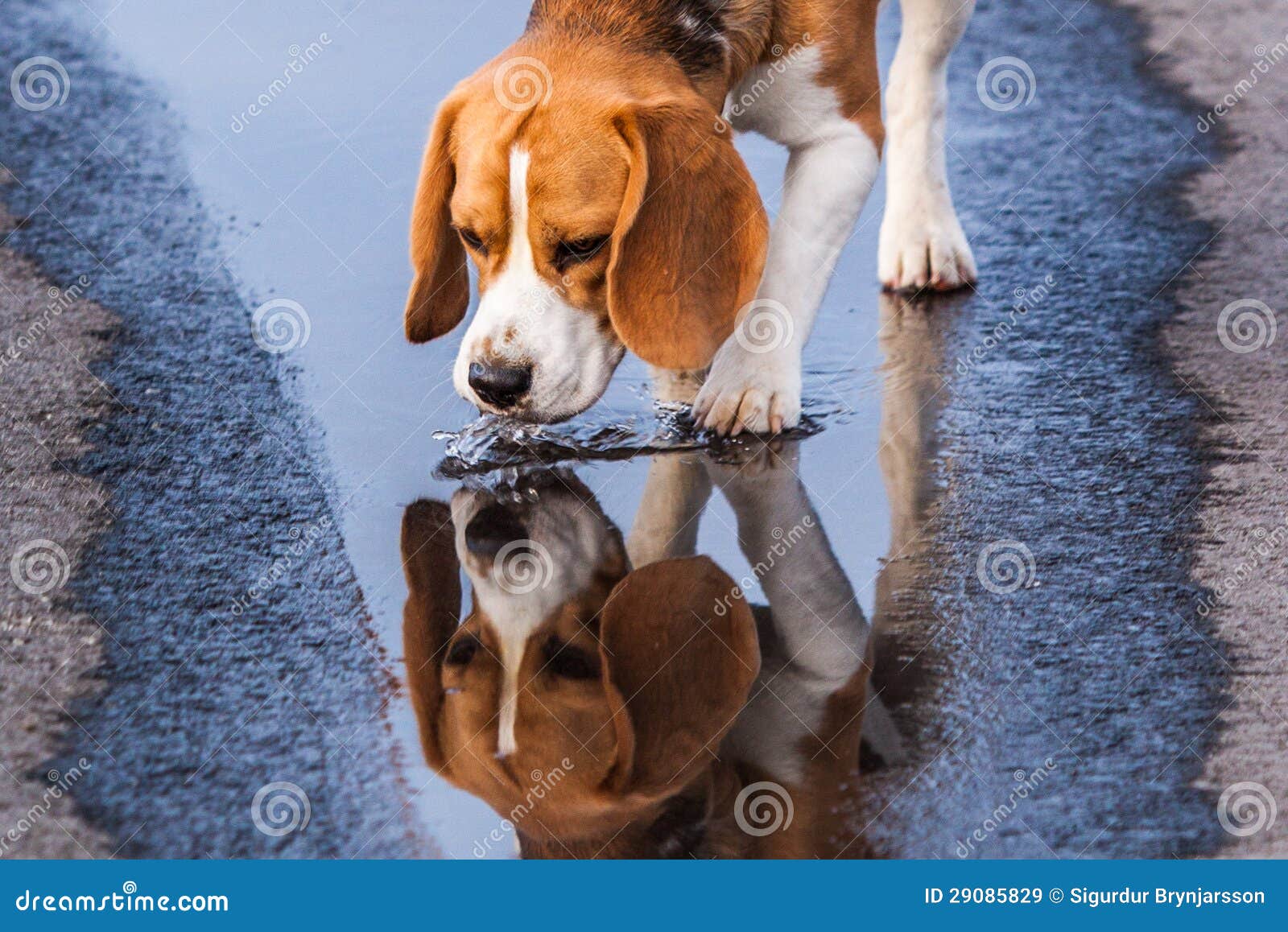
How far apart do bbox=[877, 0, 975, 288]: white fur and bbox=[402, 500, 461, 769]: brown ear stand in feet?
5.59

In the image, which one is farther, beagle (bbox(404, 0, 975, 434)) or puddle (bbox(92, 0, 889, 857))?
puddle (bbox(92, 0, 889, 857))

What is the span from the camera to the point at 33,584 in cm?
318

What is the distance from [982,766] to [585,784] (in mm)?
629

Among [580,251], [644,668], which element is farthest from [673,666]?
[580,251]

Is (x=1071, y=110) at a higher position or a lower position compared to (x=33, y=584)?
lower

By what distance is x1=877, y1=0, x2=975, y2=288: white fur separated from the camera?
4.54 metres

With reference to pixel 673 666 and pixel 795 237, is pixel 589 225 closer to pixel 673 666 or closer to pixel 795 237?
pixel 795 237

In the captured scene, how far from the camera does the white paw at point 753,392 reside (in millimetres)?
3762

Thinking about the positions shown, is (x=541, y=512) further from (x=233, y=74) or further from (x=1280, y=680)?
(x=233, y=74)

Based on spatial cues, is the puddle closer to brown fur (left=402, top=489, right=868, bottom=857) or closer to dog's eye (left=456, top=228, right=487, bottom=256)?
brown fur (left=402, top=489, right=868, bottom=857)

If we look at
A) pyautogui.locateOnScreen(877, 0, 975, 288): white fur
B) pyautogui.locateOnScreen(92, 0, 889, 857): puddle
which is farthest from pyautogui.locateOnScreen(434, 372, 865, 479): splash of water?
pyautogui.locateOnScreen(877, 0, 975, 288): white fur

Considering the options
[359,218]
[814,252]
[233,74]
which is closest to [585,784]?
[814,252]

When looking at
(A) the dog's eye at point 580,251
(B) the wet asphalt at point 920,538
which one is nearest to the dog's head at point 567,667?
(B) the wet asphalt at point 920,538

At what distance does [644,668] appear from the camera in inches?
115
